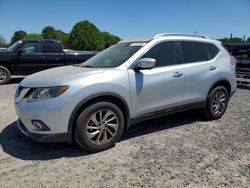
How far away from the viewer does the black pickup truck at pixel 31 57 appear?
10.7m

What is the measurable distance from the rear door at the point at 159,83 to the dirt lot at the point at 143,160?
582mm

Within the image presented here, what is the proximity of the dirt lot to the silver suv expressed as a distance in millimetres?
313

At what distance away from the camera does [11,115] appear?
5.99 metres

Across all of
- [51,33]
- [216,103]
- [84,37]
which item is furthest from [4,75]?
[51,33]

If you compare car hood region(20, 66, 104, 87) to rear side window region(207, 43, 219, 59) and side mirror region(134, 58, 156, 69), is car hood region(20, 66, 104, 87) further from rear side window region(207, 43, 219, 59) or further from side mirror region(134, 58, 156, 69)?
rear side window region(207, 43, 219, 59)

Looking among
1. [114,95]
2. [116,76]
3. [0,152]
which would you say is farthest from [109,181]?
[0,152]

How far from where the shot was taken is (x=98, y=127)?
13.4 feet

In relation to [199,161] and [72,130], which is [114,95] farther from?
[199,161]

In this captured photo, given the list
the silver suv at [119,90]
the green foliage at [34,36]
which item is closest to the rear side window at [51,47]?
the silver suv at [119,90]

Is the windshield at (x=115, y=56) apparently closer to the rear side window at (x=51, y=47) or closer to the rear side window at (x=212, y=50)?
the rear side window at (x=212, y=50)

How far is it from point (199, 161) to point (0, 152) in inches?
114

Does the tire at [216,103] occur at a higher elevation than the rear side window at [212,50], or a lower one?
lower

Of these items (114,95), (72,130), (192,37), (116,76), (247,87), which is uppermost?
(192,37)

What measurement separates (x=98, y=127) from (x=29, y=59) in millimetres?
7875
